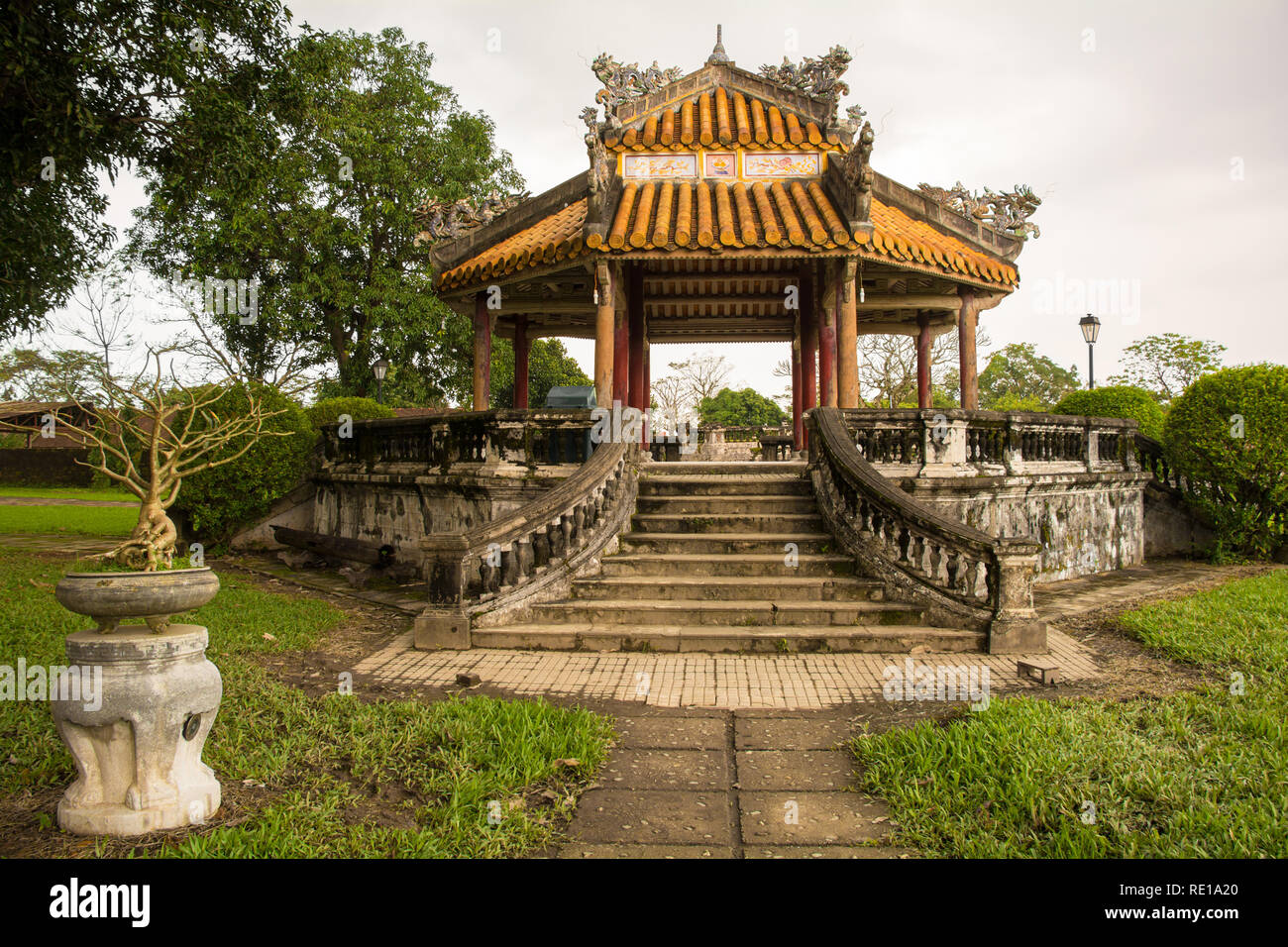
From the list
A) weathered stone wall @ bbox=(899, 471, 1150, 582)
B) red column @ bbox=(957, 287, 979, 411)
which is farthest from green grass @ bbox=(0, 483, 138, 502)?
weathered stone wall @ bbox=(899, 471, 1150, 582)

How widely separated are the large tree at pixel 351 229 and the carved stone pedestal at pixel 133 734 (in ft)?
76.4

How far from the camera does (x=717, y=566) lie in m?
8.06

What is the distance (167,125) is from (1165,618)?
13.2 meters

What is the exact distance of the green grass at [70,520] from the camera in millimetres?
17078

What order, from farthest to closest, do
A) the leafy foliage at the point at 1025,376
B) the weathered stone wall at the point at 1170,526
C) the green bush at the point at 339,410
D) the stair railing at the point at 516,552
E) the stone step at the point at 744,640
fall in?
the leafy foliage at the point at 1025,376, the green bush at the point at 339,410, the weathered stone wall at the point at 1170,526, the stair railing at the point at 516,552, the stone step at the point at 744,640

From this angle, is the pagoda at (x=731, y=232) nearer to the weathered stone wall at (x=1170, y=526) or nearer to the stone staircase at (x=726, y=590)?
the stone staircase at (x=726, y=590)

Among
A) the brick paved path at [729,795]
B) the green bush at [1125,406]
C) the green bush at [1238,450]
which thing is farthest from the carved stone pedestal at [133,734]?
the green bush at [1125,406]

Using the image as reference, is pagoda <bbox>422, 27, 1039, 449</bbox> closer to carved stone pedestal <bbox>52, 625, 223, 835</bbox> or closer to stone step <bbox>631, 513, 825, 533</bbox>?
stone step <bbox>631, 513, 825, 533</bbox>

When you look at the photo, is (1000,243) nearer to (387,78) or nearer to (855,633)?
(855,633)

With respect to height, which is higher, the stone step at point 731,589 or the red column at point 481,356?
the red column at point 481,356

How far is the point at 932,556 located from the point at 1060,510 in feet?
15.1

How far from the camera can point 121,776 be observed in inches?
137

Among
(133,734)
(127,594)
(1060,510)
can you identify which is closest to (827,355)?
(1060,510)

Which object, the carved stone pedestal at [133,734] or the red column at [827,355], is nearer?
the carved stone pedestal at [133,734]
